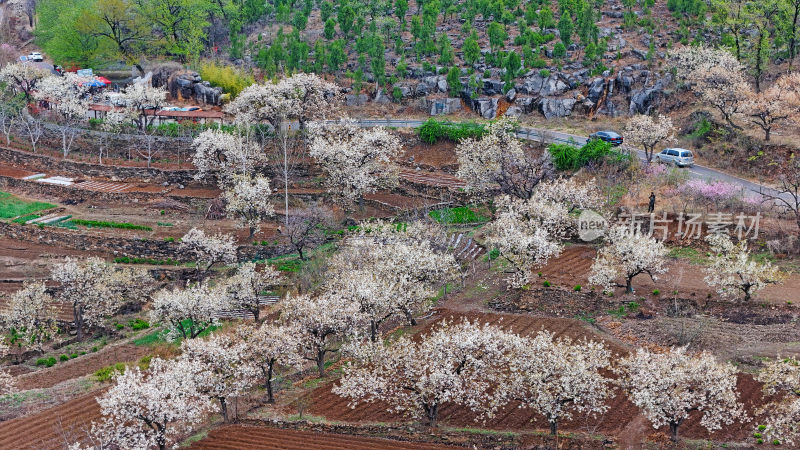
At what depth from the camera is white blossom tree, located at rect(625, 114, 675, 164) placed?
234ft

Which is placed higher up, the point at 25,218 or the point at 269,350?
the point at 269,350

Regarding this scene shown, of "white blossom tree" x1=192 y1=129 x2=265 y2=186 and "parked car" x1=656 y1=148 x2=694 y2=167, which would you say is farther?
"white blossom tree" x1=192 y1=129 x2=265 y2=186

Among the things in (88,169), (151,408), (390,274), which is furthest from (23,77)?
(151,408)

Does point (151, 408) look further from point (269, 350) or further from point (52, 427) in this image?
point (52, 427)

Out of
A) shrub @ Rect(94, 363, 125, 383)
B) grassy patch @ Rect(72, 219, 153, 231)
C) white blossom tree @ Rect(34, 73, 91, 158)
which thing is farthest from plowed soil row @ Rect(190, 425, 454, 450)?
white blossom tree @ Rect(34, 73, 91, 158)

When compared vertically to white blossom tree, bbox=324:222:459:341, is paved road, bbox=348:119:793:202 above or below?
above

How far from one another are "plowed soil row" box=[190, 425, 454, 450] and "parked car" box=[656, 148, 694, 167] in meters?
38.6

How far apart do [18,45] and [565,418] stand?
109 meters

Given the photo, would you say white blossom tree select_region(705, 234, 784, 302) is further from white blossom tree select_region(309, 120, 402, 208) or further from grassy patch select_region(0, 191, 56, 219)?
grassy patch select_region(0, 191, 56, 219)

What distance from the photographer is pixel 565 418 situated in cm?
4288

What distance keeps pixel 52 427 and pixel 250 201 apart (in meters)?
29.1

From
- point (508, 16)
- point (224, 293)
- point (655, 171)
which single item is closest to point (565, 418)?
point (224, 293)

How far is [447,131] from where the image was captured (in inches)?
3241

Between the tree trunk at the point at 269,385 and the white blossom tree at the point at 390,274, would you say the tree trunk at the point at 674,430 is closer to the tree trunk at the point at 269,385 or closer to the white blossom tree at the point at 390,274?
the white blossom tree at the point at 390,274
